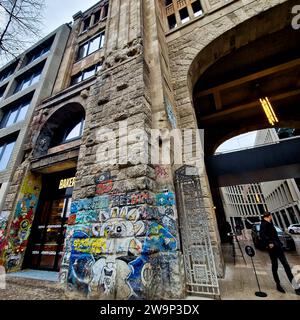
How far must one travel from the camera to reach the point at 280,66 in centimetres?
768

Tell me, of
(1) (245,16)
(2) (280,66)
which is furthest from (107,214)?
(2) (280,66)

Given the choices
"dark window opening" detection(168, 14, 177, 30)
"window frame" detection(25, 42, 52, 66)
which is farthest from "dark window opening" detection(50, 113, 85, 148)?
"window frame" detection(25, 42, 52, 66)

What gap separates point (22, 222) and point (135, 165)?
6.43 meters

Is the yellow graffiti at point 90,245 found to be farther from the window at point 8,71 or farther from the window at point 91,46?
the window at point 8,71

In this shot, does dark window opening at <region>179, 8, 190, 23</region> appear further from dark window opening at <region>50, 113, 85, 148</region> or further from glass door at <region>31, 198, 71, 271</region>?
glass door at <region>31, 198, 71, 271</region>

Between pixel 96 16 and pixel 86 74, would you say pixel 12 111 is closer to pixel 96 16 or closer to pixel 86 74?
pixel 86 74

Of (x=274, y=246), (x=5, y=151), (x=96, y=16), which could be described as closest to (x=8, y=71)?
(x=96, y=16)

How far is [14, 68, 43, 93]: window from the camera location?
1188cm

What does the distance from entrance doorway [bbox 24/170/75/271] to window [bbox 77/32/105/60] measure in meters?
8.90

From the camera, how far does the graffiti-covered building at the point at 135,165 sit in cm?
292

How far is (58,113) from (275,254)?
9.92 m

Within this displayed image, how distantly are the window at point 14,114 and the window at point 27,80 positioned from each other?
192 cm

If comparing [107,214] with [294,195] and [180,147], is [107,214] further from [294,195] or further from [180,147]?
[294,195]

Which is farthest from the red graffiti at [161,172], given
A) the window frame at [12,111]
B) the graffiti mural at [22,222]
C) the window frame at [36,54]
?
the window frame at [36,54]
